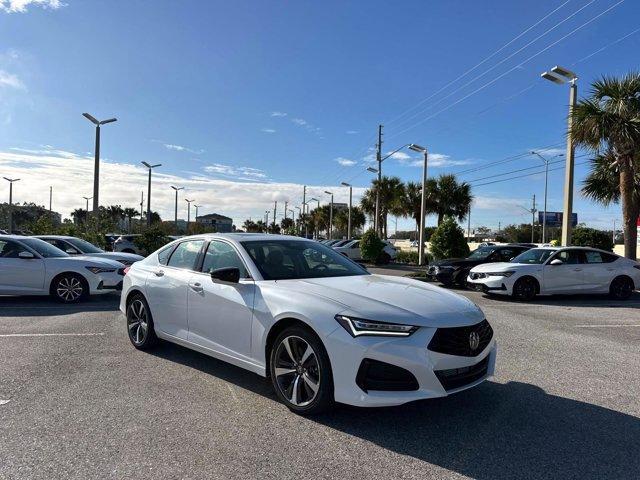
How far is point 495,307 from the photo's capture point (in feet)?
38.1

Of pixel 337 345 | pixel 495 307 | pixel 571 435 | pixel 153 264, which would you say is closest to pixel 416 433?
pixel 337 345

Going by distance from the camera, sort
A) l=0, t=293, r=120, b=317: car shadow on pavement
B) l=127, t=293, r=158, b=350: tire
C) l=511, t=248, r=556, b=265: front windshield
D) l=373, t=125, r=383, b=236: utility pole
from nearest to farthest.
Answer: l=127, t=293, r=158, b=350: tire
l=0, t=293, r=120, b=317: car shadow on pavement
l=511, t=248, r=556, b=265: front windshield
l=373, t=125, r=383, b=236: utility pole

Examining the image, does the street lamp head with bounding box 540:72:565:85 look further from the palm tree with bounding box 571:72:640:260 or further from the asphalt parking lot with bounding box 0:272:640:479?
the asphalt parking lot with bounding box 0:272:640:479

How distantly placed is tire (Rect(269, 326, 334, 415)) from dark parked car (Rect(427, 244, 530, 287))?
11946mm

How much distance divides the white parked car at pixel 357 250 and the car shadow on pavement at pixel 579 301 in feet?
58.2

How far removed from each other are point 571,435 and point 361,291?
77.4 inches

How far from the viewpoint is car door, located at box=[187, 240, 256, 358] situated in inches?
188

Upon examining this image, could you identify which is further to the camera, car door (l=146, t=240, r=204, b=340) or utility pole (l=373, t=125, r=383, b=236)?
utility pole (l=373, t=125, r=383, b=236)

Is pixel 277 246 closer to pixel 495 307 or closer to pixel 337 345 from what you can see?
pixel 337 345

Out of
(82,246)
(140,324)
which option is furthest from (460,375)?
(82,246)

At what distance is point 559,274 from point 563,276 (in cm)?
12

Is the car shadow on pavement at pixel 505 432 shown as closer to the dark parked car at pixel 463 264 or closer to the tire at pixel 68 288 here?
the tire at pixel 68 288


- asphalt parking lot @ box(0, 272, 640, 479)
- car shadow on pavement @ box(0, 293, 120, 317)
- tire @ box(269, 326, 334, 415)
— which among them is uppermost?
tire @ box(269, 326, 334, 415)

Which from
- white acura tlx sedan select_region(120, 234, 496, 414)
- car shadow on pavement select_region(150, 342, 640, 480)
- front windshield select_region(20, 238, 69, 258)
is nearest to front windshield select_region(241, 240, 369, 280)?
white acura tlx sedan select_region(120, 234, 496, 414)
